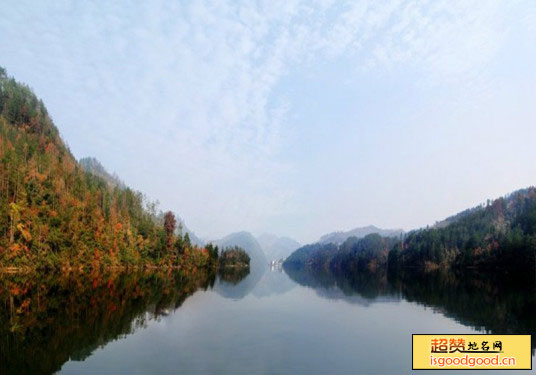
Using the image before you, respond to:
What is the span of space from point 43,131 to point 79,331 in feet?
555

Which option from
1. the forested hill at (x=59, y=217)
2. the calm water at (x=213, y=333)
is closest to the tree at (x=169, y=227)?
the forested hill at (x=59, y=217)

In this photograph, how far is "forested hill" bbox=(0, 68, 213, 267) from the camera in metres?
80.6

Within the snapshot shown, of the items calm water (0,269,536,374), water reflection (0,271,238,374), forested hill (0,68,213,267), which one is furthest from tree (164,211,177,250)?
calm water (0,269,536,374)

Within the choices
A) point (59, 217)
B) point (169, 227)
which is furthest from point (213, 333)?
point (169, 227)

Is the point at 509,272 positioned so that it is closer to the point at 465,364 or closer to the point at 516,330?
the point at 516,330

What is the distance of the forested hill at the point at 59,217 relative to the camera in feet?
264

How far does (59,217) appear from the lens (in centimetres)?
8956

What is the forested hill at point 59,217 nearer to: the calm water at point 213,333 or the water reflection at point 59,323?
the water reflection at point 59,323

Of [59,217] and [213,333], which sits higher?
[59,217]

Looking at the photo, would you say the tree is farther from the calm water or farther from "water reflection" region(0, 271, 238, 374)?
the calm water

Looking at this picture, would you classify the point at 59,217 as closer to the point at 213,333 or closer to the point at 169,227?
the point at 169,227

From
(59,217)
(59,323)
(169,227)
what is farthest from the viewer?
(169,227)

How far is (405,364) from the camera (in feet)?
61.1

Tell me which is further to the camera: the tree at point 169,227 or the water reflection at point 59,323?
the tree at point 169,227
